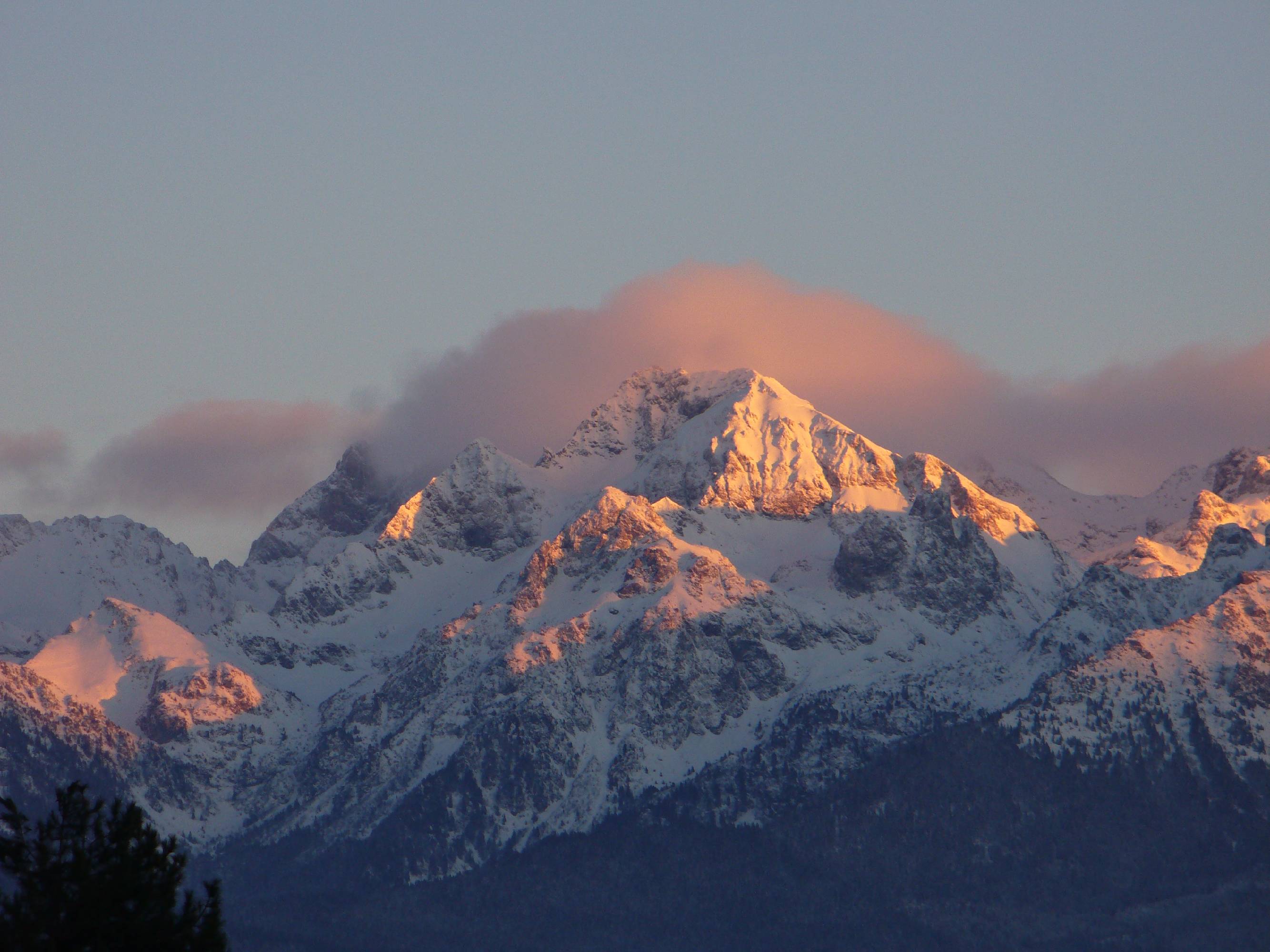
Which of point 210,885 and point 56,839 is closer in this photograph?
point 56,839

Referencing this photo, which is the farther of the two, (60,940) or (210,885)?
(210,885)

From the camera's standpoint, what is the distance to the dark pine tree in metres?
107

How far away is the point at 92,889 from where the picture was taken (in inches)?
4232

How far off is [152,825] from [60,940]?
16.8 meters

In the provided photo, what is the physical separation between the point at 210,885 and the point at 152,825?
659 cm

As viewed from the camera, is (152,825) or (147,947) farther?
(152,825)

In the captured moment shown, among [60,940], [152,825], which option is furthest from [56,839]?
[152,825]

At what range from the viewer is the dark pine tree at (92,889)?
107 meters

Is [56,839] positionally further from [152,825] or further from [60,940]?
[152,825]

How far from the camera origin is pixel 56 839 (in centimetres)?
10912

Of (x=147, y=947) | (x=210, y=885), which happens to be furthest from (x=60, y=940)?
(x=210, y=885)

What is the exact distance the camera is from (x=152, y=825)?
123m

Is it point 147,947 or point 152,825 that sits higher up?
point 152,825

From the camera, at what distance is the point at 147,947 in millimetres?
107062
